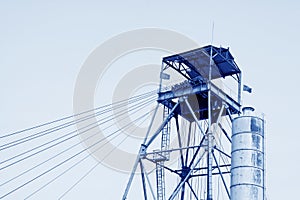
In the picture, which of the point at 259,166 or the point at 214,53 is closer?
the point at 259,166

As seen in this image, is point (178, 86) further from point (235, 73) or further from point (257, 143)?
point (257, 143)

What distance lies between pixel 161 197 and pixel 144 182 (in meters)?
1.51

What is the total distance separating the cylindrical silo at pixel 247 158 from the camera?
2614 centimetres

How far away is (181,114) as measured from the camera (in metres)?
39.0

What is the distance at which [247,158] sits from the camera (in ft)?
88.6

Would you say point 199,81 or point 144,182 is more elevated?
point 199,81

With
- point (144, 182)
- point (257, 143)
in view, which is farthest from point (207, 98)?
point (257, 143)

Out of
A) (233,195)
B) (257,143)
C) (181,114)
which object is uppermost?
(181,114)

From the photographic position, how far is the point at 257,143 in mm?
27625

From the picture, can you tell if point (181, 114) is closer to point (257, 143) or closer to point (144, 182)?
point (144, 182)

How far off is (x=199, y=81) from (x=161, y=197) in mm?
7927

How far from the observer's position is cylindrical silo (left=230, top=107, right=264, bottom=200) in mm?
26141

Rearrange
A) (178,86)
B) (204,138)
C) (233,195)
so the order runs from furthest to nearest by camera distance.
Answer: (178,86) < (204,138) < (233,195)

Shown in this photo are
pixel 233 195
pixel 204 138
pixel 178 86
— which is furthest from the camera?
pixel 178 86
